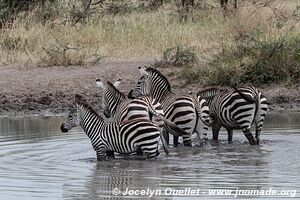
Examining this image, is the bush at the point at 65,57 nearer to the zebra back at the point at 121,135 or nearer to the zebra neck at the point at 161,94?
the zebra neck at the point at 161,94

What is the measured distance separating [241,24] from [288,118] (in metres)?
5.27

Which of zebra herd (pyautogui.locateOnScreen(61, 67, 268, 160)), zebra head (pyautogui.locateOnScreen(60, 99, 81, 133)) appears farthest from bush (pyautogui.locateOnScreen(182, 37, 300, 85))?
zebra head (pyautogui.locateOnScreen(60, 99, 81, 133))

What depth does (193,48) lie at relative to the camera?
60.1 feet

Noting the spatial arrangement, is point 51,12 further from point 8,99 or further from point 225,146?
point 225,146

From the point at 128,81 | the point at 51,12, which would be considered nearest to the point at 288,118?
the point at 128,81

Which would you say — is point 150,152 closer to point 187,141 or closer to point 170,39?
point 187,141

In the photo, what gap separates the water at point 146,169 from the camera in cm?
930

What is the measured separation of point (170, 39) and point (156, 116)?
8.04m

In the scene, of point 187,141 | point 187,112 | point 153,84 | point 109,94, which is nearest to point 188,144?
point 187,141

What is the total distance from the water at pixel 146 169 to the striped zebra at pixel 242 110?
0.88 ft

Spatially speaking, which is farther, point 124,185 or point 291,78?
point 291,78

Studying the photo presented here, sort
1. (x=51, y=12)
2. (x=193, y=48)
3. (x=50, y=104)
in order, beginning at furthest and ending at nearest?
(x=51, y=12), (x=193, y=48), (x=50, y=104)

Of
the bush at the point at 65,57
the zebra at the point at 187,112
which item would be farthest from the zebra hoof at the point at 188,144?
the bush at the point at 65,57

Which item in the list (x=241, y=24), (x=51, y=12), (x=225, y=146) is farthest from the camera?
(x=51, y=12)
